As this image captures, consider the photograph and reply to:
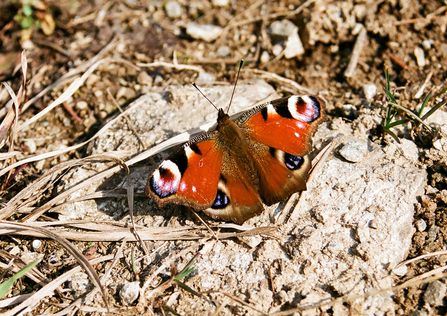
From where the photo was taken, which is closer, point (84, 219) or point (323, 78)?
point (84, 219)

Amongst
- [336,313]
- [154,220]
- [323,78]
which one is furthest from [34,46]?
[336,313]

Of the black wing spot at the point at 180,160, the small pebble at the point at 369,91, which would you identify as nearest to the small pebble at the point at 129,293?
the black wing spot at the point at 180,160

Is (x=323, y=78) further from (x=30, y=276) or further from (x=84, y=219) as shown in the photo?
A: (x=30, y=276)

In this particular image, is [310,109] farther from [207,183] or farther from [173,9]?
[173,9]

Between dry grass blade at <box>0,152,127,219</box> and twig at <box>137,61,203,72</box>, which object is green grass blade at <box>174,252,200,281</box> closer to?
dry grass blade at <box>0,152,127,219</box>

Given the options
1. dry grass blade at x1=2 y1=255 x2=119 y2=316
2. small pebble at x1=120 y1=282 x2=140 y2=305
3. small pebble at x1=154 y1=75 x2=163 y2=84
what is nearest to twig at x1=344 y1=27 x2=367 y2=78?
small pebble at x1=154 y1=75 x2=163 y2=84

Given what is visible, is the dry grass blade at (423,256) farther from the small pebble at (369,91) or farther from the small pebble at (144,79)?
the small pebble at (144,79)

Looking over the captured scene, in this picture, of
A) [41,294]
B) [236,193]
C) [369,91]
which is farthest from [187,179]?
[369,91]
